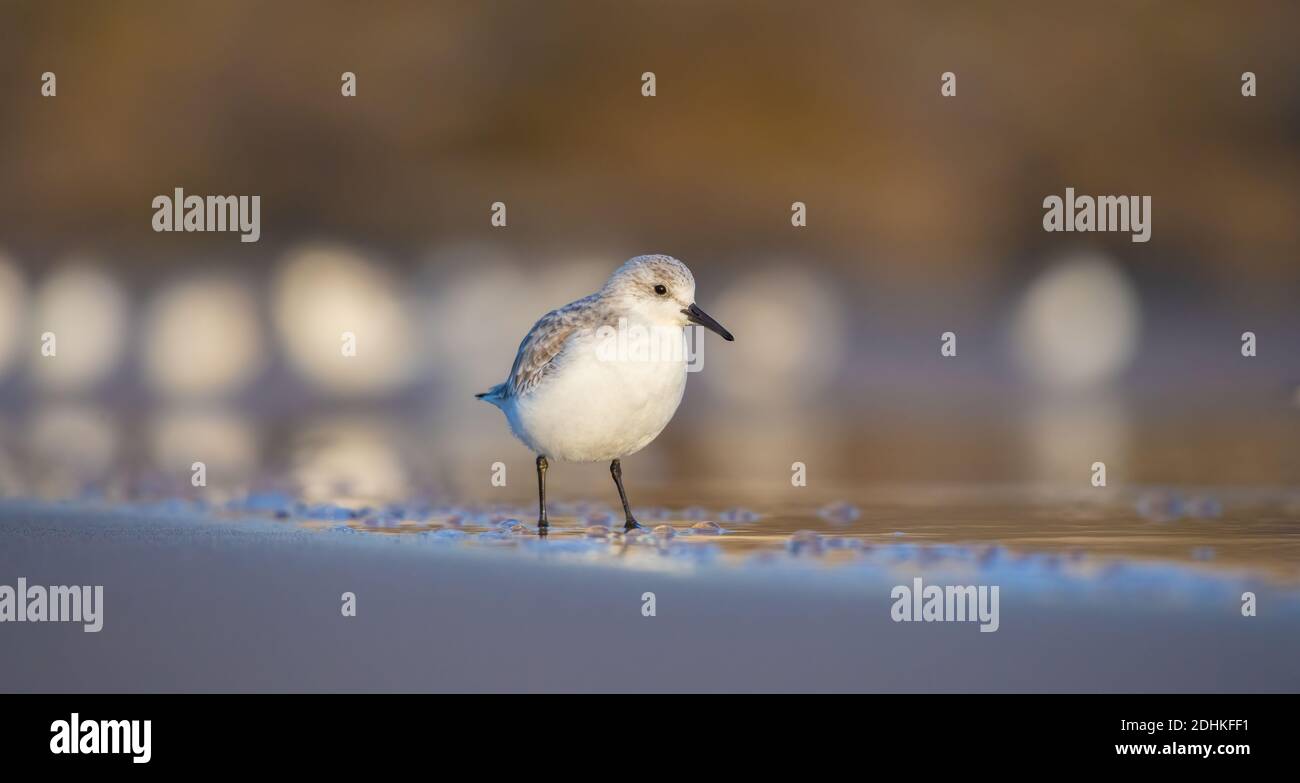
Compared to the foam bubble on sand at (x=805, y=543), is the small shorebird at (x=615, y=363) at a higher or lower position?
higher

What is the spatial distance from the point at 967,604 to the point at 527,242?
11.8 meters

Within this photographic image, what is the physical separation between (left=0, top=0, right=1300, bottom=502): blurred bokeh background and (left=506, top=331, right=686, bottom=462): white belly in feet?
26.0

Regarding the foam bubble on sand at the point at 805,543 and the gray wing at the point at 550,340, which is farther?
the gray wing at the point at 550,340

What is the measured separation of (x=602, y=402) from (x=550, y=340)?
341mm

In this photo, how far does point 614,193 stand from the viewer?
51.0ft

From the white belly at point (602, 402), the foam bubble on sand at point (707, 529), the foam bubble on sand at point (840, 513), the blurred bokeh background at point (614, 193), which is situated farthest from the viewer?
the blurred bokeh background at point (614, 193)

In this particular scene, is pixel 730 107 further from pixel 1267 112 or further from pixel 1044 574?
pixel 1044 574

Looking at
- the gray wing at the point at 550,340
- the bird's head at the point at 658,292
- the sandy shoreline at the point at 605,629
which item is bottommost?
the sandy shoreline at the point at 605,629

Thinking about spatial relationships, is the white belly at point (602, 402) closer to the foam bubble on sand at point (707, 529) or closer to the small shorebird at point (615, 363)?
the small shorebird at point (615, 363)

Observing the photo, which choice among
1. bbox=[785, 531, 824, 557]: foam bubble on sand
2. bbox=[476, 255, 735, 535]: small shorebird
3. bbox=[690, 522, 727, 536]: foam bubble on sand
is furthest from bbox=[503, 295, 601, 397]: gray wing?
bbox=[785, 531, 824, 557]: foam bubble on sand

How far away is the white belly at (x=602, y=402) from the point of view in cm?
465

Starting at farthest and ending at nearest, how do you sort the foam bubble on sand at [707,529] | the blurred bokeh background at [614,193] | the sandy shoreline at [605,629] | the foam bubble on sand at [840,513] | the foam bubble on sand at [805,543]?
1. the blurred bokeh background at [614,193]
2. the foam bubble on sand at [840,513]
3. the foam bubble on sand at [707,529]
4. the foam bubble on sand at [805,543]
5. the sandy shoreline at [605,629]

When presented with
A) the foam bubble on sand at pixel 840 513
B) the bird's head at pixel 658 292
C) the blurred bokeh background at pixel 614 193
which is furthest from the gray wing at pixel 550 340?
the blurred bokeh background at pixel 614 193

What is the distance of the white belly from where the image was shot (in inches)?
183
